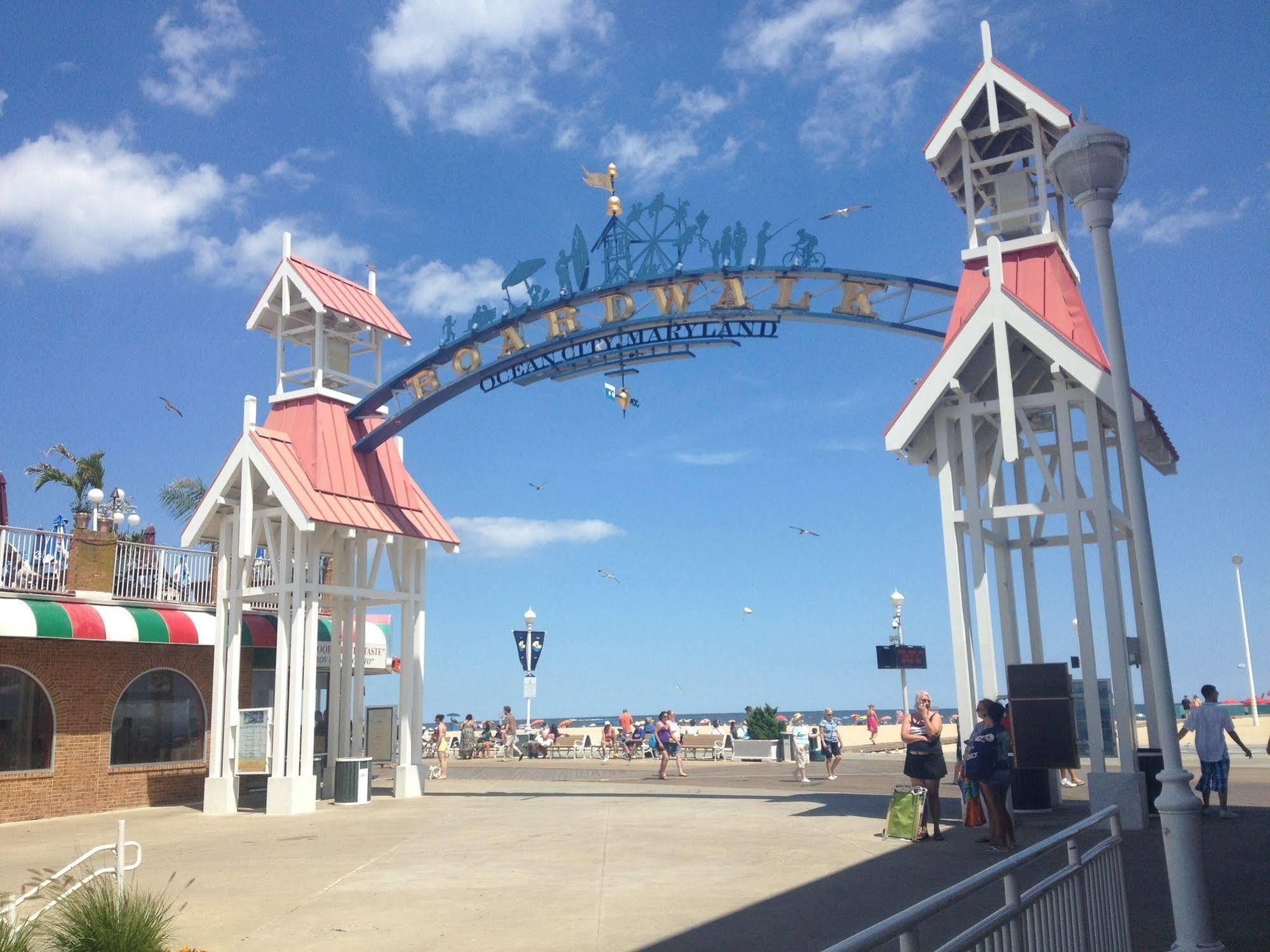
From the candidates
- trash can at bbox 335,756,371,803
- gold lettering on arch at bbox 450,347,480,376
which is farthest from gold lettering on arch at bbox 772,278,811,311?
trash can at bbox 335,756,371,803

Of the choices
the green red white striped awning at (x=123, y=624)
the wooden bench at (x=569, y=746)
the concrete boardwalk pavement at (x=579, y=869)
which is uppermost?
the green red white striped awning at (x=123, y=624)

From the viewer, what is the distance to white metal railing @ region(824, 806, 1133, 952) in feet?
11.7

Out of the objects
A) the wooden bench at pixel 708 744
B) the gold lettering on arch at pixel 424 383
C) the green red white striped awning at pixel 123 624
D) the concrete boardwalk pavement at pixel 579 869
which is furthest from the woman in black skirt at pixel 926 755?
the wooden bench at pixel 708 744

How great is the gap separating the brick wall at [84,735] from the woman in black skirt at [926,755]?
50.9 feet

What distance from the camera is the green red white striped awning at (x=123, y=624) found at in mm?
18281

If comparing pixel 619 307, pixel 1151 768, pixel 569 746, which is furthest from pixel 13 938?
pixel 569 746

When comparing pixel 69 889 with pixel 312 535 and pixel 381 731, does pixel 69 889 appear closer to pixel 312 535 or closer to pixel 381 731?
pixel 312 535

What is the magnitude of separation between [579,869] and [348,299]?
14.5 meters

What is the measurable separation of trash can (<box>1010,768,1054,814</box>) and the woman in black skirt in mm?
2369

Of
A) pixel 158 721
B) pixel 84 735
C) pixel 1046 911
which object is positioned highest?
pixel 158 721

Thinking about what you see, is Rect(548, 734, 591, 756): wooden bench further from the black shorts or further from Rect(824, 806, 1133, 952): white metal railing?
Rect(824, 806, 1133, 952): white metal railing

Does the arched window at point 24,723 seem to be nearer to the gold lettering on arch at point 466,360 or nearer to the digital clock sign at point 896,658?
the gold lettering on arch at point 466,360

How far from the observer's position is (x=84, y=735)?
20.1 m

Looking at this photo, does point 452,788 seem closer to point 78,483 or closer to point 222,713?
point 222,713
